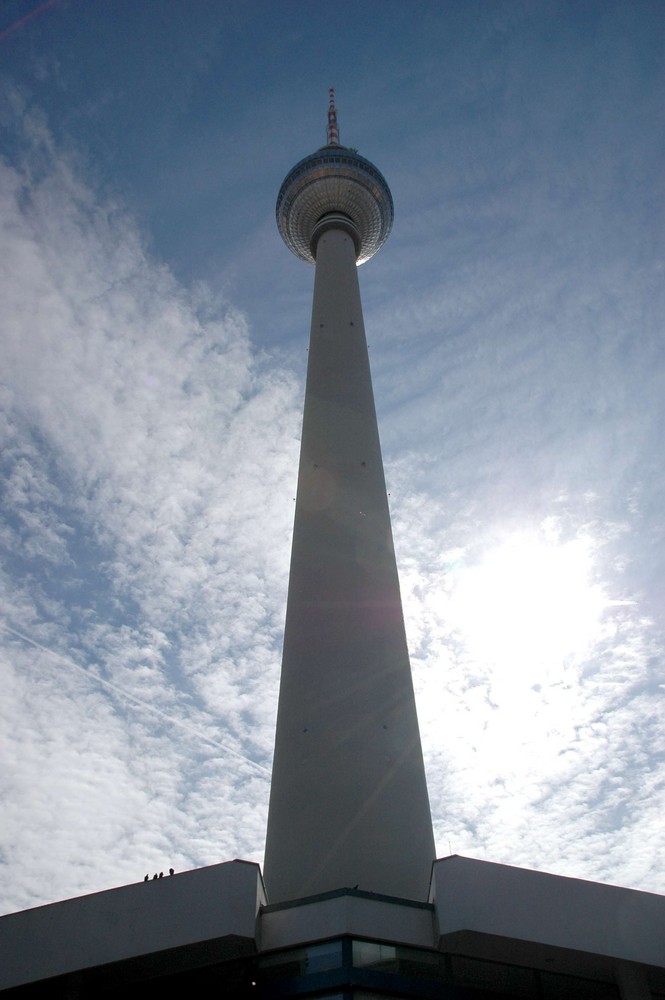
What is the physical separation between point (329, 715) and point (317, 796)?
6.74 ft

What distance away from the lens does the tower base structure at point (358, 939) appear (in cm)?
1425

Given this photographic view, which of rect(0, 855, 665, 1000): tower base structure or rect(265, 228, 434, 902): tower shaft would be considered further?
rect(265, 228, 434, 902): tower shaft

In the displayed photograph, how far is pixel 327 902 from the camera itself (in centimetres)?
1486

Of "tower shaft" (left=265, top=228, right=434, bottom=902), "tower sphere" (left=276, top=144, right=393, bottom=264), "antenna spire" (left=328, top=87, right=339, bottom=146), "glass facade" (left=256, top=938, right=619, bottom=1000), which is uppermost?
"antenna spire" (left=328, top=87, right=339, bottom=146)

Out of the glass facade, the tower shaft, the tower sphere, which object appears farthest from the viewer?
the tower sphere

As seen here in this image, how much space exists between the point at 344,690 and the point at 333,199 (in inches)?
959

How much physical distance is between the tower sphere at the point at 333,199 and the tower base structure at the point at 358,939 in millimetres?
28689

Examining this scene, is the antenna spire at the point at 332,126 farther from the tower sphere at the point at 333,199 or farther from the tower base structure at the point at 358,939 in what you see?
the tower base structure at the point at 358,939

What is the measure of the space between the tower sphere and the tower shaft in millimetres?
10762

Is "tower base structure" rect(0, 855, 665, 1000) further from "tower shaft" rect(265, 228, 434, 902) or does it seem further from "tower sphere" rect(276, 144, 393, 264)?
"tower sphere" rect(276, 144, 393, 264)

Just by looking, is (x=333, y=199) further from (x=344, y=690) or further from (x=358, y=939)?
(x=358, y=939)

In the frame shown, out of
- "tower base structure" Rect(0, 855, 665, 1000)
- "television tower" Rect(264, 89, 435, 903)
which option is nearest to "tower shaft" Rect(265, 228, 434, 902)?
"television tower" Rect(264, 89, 435, 903)

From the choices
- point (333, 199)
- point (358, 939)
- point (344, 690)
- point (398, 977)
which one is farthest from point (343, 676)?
point (333, 199)

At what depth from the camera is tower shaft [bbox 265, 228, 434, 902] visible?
18.0 metres
